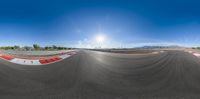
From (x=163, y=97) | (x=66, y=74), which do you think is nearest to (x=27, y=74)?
(x=66, y=74)

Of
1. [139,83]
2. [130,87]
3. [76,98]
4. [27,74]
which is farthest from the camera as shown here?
[27,74]

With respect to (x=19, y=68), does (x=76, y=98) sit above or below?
below

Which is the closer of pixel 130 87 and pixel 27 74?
pixel 130 87

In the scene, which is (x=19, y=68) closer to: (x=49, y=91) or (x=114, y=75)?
(x=49, y=91)

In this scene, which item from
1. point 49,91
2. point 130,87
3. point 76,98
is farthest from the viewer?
point 130,87

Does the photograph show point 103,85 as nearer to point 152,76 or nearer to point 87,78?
point 87,78

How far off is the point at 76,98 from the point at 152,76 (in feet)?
7.46

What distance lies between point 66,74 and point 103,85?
3.99 ft

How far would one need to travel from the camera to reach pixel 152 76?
145 inches

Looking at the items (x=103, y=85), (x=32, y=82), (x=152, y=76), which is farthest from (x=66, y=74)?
(x=152, y=76)

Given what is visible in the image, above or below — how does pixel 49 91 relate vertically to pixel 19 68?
below

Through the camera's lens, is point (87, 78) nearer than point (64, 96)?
No

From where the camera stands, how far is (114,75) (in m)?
3.79

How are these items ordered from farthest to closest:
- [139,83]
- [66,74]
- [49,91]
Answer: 1. [66,74]
2. [139,83]
3. [49,91]
